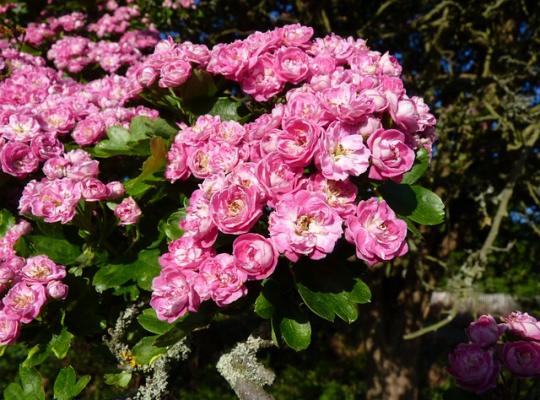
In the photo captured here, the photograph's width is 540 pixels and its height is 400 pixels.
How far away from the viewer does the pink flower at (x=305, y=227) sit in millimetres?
938

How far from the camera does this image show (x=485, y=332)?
1.21 m

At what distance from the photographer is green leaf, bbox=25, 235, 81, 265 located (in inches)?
53.6

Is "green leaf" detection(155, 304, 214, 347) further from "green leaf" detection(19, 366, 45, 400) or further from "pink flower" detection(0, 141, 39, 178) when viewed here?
"pink flower" detection(0, 141, 39, 178)

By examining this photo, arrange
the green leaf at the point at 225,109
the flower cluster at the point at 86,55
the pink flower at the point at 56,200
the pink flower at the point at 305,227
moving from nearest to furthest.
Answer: the pink flower at the point at 305,227 → the pink flower at the point at 56,200 → the green leaf at the point at 225,109 → the flower cluster at the point at 86,55

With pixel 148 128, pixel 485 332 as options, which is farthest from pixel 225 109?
pixel 485 332

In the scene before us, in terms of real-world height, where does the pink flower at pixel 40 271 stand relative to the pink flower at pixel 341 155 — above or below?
below

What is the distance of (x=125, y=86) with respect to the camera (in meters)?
1.66

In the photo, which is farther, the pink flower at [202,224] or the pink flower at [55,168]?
the pink flower at [55,168]

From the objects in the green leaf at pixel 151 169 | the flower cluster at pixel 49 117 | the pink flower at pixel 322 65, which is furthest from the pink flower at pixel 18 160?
the pink flower at pixel 322 65

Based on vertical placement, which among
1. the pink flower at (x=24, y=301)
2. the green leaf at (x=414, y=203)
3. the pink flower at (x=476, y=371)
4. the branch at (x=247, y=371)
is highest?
the green leaf at (x=414, y=203)

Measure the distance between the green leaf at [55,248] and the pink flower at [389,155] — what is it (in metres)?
0.85

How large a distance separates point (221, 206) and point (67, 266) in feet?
2.21

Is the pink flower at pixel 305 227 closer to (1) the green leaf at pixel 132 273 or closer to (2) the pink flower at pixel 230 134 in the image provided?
(2) the pink flower at pixel 230 134

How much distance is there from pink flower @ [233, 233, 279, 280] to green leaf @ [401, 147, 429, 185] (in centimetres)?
44
